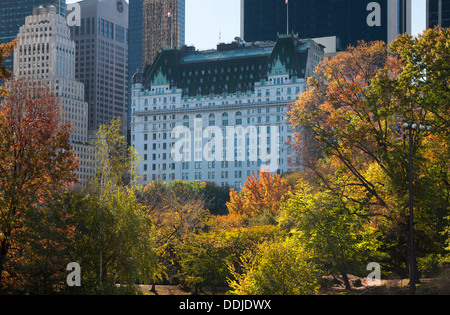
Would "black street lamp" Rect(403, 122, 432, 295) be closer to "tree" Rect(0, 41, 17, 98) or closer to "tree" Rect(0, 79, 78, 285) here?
"tree" Rect(0, 79, 78, 285)

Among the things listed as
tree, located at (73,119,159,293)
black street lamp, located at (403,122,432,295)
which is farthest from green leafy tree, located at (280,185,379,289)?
tree, located at (73,119,159,293)

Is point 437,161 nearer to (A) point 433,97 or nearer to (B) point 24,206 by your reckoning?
(A) point 433,97

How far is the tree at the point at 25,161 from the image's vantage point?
4775 centimetres

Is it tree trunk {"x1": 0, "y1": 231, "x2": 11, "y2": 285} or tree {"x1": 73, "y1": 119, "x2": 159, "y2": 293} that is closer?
tree trunk {"x1": 0, "y1": 231, "x2": 11, "y2": 285}

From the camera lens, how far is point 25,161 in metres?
49.3

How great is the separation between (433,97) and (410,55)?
4.31m

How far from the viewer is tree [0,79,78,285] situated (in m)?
47.8

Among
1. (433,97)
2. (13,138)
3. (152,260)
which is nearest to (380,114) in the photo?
(433,97)

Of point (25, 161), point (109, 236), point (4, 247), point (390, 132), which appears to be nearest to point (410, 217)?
point (390, 132)

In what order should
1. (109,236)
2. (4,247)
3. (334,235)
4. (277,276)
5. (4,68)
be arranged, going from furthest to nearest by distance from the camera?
(334,235) → (277,276) → (109,236) → (4,247) → (4,68)

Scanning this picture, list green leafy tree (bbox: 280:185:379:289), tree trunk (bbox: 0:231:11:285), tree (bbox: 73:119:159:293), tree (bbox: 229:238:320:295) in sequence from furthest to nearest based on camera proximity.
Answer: green leafy tree (bbox: 280:185:379:289)
tree (bbox: 229:238:320:295)
tree (bbox: 73:119:159:293)
tree trunk (bbox: 0:231:11:285)

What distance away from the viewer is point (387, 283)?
61.6m

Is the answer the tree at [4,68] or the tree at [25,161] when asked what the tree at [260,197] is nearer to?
the tree at [25,161]

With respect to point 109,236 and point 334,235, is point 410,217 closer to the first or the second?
point 334,235
